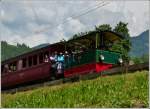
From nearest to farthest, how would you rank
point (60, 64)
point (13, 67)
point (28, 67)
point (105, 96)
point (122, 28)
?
point (105, 96) < point (60, 64) < point (28, 67) < point (13, 67) < point (122, 28)

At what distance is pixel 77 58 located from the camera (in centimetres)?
2620

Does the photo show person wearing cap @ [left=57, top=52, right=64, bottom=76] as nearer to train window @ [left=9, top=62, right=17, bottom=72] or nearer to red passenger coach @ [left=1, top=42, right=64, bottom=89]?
red passenger coach @ [left=1, top=42, right=64, bottom=89]

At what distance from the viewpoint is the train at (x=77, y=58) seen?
2533cm

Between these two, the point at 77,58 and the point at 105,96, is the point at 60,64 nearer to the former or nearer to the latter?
the point at 77,58

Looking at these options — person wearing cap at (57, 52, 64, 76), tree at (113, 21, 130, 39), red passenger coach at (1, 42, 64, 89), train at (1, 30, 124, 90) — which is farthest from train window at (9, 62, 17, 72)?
tree at (113, 21, 130, 39)

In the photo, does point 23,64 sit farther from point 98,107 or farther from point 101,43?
point 98,107

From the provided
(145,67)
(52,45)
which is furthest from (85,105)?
(52,45)

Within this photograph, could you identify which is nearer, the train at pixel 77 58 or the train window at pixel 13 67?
the train at pixel 77 58

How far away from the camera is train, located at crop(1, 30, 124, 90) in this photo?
2533cm

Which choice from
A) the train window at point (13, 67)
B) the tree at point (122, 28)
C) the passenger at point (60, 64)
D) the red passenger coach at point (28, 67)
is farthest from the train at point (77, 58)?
the tree at point (122, 28)

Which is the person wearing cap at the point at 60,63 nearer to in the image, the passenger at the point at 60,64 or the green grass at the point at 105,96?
the passenger at the point at 60,64

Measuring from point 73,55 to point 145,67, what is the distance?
25.2ft

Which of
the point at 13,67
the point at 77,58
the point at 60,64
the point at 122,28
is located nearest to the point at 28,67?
the point at 13,67

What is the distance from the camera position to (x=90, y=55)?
25453 mm
